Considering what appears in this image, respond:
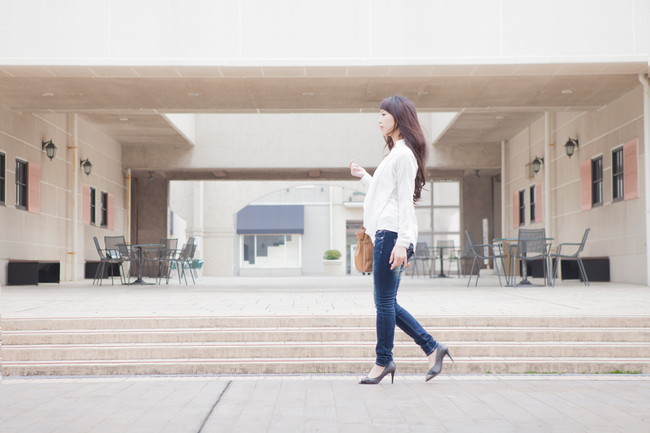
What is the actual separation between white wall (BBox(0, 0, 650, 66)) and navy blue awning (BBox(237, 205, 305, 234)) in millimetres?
21988

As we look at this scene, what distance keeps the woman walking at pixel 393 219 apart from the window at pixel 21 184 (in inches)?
394

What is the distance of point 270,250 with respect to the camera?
1287 inches

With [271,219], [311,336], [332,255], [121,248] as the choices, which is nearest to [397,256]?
[311,336]

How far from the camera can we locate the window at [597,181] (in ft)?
41.8

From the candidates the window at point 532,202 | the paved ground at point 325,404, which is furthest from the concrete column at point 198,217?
the paved ground at point 325,404

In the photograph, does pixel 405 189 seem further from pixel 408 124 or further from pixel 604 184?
pixel 604 184

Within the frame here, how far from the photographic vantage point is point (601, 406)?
362cm

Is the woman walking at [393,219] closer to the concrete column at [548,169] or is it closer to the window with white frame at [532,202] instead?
the concrete column at [548,169]

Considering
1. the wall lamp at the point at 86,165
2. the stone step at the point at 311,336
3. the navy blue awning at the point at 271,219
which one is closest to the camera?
the stone step at the point at 311,336

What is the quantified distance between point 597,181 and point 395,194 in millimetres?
9806

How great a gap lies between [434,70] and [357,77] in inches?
41.6

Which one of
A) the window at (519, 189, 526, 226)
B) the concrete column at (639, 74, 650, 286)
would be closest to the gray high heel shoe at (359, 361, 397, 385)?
the concrete column at (639, 74, 650, 286)

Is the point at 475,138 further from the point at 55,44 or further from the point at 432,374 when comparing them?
the point at 432,374

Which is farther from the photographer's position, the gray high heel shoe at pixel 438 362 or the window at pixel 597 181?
the window at pixel 597 181
